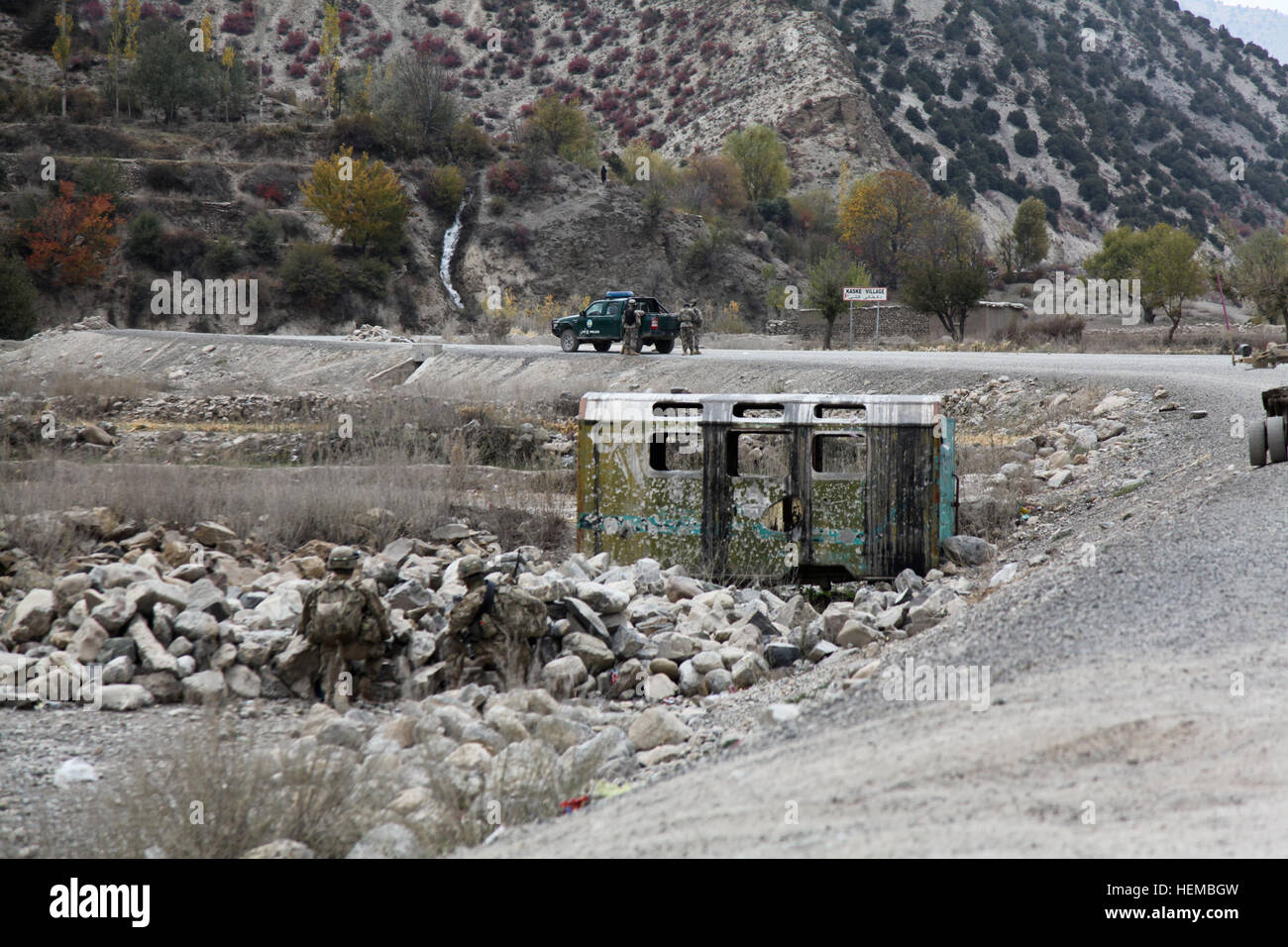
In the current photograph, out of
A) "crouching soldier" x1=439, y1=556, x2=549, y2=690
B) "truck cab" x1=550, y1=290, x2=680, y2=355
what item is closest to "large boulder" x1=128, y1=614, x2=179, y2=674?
"crouching soldier" x1=439, y1=556, x2=549, y2=690

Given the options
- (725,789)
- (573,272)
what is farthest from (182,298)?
(725,789)

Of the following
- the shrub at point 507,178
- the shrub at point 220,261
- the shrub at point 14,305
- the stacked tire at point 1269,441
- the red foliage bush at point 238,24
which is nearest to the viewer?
the stacked tire at point 1269,441

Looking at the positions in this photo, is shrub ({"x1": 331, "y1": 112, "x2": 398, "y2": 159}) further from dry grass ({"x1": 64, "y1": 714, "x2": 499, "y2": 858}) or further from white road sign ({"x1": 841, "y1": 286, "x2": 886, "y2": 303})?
dry grass ({"x1": 64, "y1": 714, "x2": 499, "y2": 858})

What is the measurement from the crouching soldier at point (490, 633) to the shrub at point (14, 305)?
133 feet

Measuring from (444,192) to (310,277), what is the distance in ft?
37.6

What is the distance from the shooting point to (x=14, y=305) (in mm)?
40875

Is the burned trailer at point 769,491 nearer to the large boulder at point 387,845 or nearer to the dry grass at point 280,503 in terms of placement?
the dry grass at point 280,503

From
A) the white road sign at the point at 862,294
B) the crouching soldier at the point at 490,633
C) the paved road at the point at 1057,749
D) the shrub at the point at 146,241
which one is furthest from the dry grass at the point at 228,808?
the shrub at the point at 146,241

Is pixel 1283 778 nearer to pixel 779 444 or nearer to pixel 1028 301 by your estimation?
pixel 779 444

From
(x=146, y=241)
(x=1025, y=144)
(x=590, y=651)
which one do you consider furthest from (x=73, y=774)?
(x=1025, y=144)

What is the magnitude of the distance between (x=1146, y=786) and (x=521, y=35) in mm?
101106

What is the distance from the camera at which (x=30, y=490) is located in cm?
1133

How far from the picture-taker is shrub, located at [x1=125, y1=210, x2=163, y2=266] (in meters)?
50.3

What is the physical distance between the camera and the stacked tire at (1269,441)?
9.57 meters
